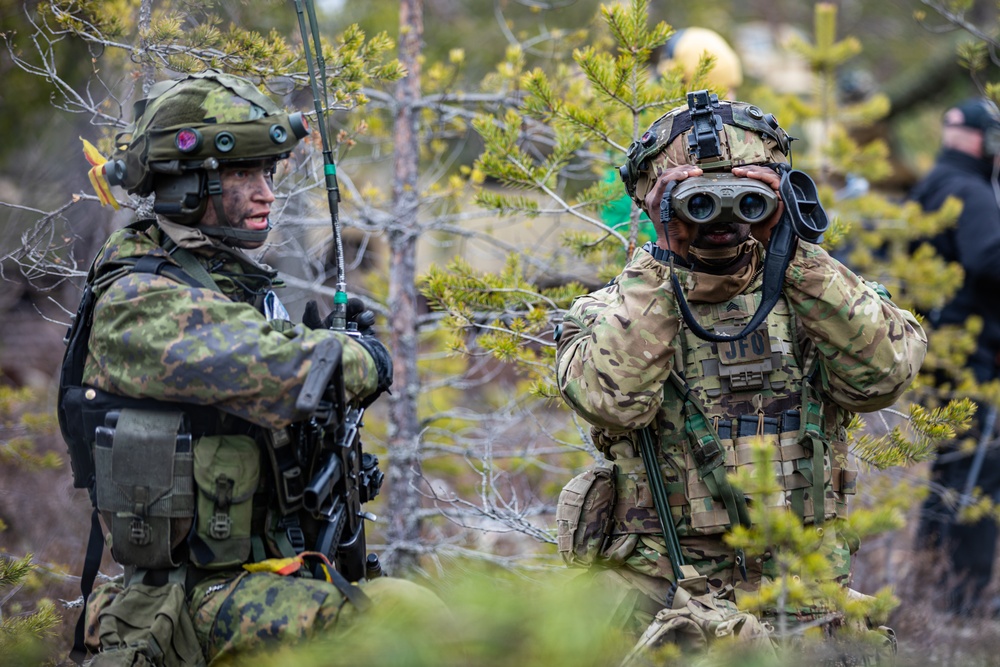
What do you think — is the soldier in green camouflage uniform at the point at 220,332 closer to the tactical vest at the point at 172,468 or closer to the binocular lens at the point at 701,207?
the tactical vest at the point at 172,468

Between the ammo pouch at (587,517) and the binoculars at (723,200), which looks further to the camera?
the ammo pouch at (587,517)

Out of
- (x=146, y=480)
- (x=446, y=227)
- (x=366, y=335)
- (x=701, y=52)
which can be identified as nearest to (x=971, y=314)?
(x=701, y=52)

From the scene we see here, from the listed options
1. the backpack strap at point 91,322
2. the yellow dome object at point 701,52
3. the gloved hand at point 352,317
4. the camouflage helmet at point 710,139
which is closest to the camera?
the backpack strap at point 91,322

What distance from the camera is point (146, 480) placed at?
288 centimetres

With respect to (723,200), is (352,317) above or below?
below

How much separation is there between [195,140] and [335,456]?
1109 mm

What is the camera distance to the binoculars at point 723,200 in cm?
290

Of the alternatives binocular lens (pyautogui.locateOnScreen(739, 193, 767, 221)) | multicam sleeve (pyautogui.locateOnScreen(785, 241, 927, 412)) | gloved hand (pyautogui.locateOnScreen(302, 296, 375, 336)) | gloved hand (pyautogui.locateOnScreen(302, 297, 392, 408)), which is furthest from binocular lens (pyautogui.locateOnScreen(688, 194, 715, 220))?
gloved hand (pyautogui.locateOnScreen(302, 296, 375, 336))

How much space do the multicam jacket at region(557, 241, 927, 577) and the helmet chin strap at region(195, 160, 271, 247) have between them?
3.66 feet

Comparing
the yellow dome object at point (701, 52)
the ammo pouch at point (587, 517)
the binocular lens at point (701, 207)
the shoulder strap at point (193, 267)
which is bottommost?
the ammo pouch at point (587, 517)

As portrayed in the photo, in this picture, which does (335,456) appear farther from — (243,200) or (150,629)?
(243,200)

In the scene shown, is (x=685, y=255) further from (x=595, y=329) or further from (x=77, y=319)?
(x=77, y=319)

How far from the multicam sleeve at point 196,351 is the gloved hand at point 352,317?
1.67ft

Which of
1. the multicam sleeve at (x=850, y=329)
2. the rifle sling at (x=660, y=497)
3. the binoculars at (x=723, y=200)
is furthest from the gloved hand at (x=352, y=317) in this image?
the multicam sleeve at (x=850, y=329)
